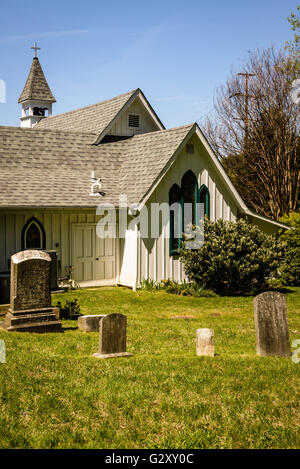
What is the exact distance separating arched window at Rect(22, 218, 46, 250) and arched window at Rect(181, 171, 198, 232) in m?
5.65

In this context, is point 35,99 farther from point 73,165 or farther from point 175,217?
point 175,217

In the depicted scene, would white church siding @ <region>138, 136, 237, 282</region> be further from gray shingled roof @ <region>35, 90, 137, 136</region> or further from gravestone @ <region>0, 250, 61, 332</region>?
gravestone @ <region>0, 250, 61, 332</region>

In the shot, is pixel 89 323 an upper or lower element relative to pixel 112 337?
lower

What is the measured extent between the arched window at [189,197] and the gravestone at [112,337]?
37.7ft

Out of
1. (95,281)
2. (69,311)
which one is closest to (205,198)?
(95,281)

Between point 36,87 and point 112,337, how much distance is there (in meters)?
35.4

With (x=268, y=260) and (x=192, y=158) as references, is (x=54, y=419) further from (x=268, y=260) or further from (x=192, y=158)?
(x=192, y=158)

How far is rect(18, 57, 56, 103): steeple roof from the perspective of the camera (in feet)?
137

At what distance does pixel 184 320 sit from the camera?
Answer: 15961 mm

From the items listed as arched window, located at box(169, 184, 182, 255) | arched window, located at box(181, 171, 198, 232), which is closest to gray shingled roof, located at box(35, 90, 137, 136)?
arched window, located at box(181, 171, 198, 232)

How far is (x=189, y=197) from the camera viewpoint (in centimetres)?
2231

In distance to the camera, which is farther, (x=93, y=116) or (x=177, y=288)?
(x=93, y=116)
